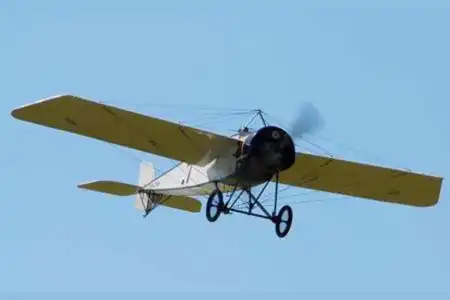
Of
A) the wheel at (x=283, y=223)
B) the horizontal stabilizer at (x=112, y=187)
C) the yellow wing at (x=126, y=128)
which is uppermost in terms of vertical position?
the yellow wing at (x=126, y=128)

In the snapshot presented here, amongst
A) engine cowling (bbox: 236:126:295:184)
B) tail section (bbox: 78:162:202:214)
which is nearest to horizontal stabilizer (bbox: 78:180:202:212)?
tail section (bbox: 78:162:202:214)

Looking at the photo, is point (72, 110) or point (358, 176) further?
point (358, 176)

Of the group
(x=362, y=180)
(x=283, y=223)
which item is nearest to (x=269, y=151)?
(x=283, y=223)

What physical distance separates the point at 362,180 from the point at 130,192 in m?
6.18

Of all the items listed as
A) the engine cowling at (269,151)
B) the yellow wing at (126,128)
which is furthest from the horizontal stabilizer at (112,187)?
the engine cowling at (269,151)

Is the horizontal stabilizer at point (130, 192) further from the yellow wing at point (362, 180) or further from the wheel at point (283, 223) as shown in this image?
the wheel at point (283, 223)

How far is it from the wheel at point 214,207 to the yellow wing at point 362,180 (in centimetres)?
305

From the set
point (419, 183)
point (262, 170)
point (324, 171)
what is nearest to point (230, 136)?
point (262, 170)

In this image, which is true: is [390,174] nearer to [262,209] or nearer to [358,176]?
[358,176]

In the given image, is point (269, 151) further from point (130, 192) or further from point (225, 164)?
point (130, 192)

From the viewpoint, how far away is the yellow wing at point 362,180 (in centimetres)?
3185

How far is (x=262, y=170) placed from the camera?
94.2 ft

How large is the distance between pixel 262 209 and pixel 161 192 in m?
5.36

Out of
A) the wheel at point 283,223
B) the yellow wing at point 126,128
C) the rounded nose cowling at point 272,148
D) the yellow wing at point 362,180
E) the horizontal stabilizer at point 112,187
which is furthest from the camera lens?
the horizontal stabilizer at point 112,187
